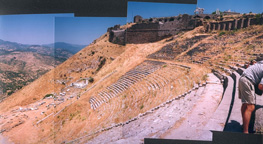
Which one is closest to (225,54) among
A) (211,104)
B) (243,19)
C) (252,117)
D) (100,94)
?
(243,19)

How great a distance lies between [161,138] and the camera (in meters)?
2.44

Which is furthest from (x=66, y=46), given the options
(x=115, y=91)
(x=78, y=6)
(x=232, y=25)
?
(x=232, y=25)

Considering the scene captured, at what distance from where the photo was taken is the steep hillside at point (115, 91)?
131 inches

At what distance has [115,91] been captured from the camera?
15.8 ft

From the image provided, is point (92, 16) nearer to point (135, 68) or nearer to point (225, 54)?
point (135, 68)

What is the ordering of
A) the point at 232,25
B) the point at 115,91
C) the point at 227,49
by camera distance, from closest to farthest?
the point at 115,91 → the point at 227,49 → the point at 232,25

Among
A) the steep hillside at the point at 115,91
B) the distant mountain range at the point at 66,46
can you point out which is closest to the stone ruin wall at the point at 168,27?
the steep hillside at the point at 115,91

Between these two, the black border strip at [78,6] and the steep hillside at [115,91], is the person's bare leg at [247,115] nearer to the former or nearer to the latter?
the steep hillside at [115,91]

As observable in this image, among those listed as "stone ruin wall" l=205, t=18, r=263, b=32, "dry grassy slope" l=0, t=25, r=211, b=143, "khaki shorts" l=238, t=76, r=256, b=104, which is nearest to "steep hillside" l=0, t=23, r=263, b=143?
"dry grassy slope" l=0, t=25, r=211, b=143

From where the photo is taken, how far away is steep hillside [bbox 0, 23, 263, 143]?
11.0 ft

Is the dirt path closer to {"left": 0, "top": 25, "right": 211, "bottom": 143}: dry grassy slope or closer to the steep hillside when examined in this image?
the steep hillside

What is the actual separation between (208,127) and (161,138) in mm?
745

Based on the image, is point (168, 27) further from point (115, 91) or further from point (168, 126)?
point (168, 126)

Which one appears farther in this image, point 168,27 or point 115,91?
point 168,27
